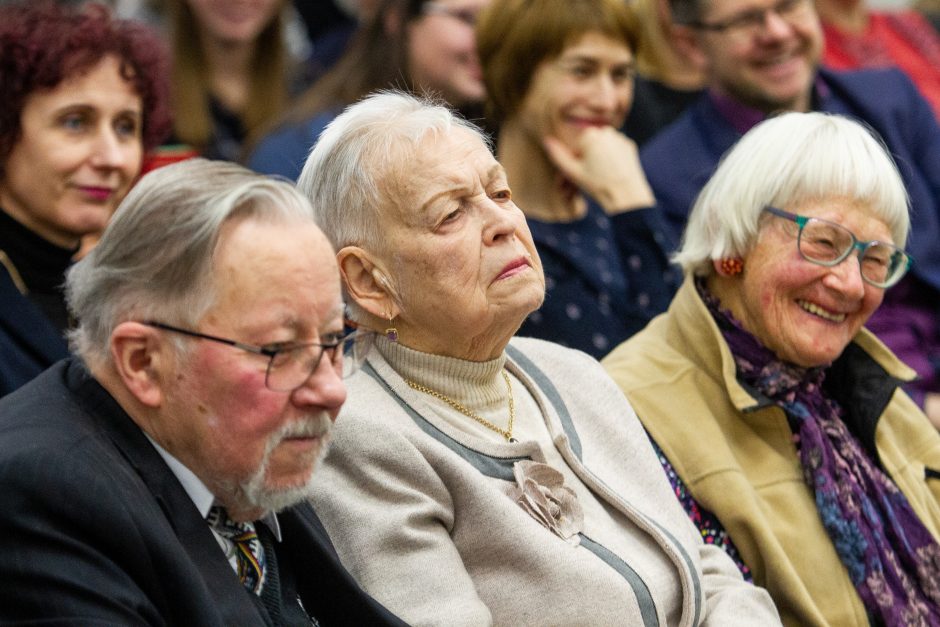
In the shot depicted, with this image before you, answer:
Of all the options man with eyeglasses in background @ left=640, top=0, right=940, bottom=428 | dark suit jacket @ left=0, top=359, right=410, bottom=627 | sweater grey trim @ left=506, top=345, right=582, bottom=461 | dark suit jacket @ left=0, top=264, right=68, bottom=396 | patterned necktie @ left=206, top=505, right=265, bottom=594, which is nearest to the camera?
dark suit jacket @ left=0, top=359, right=410, bottom=627

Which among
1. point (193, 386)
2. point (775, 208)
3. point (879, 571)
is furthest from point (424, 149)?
point (879, 571)

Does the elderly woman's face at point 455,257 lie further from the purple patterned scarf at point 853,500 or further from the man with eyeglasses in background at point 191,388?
the purple patterned scarf at point 853,500

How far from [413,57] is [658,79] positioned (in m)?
1.16

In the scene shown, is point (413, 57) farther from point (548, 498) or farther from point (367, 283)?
point (548, 498)

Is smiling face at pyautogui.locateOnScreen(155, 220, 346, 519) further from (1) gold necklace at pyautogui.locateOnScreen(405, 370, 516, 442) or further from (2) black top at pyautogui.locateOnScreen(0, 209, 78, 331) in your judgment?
(2) black top at pyautogui.locateOnScreen(0, 209, 78, 331)

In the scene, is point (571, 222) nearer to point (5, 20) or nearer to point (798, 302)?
point (798, 302)

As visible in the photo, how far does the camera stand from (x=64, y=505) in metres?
1.75

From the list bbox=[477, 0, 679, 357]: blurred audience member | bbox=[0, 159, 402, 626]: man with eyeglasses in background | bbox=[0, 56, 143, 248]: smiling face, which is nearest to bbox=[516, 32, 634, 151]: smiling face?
bbox=[477, 0, 679, 357]: blurred audience member

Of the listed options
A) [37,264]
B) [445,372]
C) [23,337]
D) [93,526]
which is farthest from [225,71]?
[93,526]

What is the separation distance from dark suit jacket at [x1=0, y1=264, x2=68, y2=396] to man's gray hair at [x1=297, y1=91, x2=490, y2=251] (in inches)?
27.5

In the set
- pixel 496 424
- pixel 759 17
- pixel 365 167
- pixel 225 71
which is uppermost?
pixel 365 167

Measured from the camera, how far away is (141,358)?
1942mm

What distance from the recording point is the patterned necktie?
2.05m

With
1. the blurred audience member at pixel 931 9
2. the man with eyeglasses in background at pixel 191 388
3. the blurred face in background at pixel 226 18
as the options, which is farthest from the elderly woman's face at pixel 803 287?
the blurred audience member at pixel 931 9
